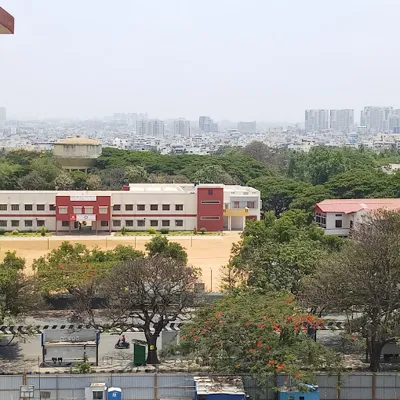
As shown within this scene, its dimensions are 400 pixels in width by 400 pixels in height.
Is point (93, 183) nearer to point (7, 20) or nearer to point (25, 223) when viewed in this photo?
point (25, 223)

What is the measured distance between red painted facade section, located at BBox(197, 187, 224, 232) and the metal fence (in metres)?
29.3

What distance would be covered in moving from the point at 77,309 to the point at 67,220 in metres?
23.0

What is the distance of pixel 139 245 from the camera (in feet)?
125

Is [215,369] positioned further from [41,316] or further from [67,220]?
[67,220]

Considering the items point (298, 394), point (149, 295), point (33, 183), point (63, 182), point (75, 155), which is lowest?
point (298, 394)

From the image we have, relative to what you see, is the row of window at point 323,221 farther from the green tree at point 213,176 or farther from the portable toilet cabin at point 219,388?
the portable toilet cabin at point 219,388

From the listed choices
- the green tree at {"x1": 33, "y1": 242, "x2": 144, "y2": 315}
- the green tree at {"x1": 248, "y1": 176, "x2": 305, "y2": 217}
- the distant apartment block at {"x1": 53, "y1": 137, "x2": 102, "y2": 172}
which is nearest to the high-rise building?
the green tree at {"x1": 33, "y1": 242, "x2": 144, "y2": 315}

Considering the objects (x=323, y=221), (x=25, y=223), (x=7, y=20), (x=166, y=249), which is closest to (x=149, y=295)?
(x=7, y=20)

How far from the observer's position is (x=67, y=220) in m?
41.8

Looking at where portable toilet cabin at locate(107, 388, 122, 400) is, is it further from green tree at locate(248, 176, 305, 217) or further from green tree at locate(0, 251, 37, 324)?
green tree at locate(248, 176, 305, 217)

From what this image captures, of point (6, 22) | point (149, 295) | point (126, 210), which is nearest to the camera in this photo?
point (6, 22)

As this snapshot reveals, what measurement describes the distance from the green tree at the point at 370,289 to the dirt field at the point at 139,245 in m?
14.2

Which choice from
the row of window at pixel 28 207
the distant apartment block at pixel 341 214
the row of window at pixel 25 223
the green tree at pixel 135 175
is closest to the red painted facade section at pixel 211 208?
the distant apartment block at pixel 341 214

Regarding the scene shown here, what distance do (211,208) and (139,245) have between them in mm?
6686
